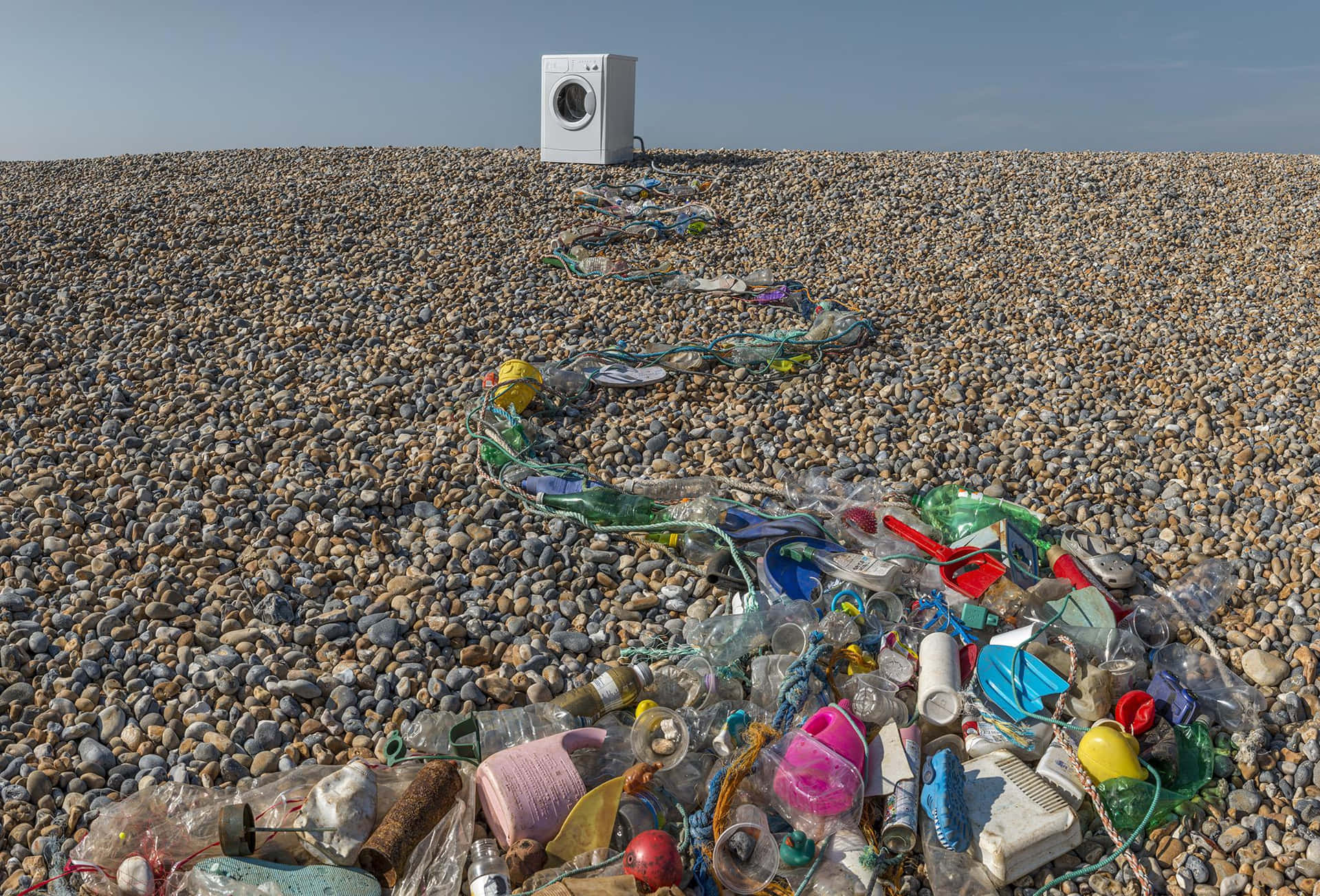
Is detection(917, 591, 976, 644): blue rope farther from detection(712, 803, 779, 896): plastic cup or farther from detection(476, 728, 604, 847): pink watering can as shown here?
detection(476, 728, 604, 847): pink watering can

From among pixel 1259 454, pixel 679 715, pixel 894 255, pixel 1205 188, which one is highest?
pixel 1205 188

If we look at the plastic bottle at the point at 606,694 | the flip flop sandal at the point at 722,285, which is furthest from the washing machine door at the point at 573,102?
the plastic bottle at the point at 606,694

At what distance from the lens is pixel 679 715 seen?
246 cm

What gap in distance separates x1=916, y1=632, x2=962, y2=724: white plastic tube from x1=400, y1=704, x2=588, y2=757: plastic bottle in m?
0.99

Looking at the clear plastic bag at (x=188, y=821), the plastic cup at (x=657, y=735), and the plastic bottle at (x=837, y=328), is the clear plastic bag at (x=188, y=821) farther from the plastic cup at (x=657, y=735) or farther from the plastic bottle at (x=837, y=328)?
the plastic bottle at (x=837, y=328)

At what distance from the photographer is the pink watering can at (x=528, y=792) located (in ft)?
7.13

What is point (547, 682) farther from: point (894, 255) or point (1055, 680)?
point (894, 255)

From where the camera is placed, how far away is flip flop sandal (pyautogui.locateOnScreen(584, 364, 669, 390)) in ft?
16.0

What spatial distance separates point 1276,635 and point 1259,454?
143cm

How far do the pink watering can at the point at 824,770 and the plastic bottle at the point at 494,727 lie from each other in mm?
617

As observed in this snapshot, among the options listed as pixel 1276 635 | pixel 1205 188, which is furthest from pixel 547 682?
pixel 1205 188

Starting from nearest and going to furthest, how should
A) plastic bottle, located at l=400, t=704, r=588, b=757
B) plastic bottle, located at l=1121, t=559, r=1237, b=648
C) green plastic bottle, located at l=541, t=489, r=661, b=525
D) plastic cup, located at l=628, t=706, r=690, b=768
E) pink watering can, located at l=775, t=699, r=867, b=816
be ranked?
pink watering can, located at l=775, t=699, r=867, b=816 → plastic cup, located at l=628, t=706, r=690, b=768 → plastic bottle, located at l=400, t=704, r=588, b=757 → plastic bottle, located at l=1121, t=559, r=1237, b=648 → green plastic bottle, located at l=541, t=489, r=661, b=525

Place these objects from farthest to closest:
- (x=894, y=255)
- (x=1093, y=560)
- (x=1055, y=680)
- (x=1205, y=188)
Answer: (x=1205, y=188) < (x=894, y=255) < (x=1093, y=560) < (x=1055, y=680)

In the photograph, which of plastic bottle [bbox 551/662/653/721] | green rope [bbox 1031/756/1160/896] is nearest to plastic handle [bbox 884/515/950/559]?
green rope [bbox 1031/756/1160/896]
